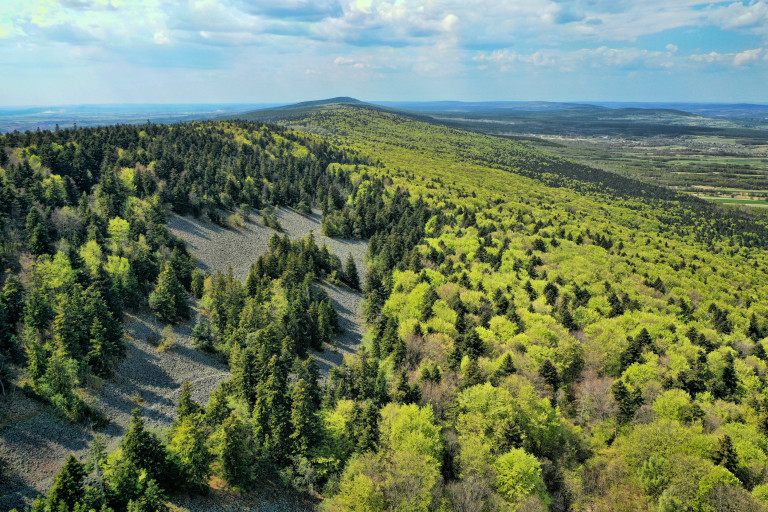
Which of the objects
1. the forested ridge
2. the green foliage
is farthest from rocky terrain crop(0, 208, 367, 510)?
the green foliage

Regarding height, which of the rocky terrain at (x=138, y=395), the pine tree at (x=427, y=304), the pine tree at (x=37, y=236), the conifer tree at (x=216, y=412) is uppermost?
the pine tree at (x=37, y=236)

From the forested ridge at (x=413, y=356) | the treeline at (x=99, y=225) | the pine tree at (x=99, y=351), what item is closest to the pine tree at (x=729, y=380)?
the forested ridge at (x=413, y=356)

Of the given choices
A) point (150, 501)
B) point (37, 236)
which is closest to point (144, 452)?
point (150, 501)

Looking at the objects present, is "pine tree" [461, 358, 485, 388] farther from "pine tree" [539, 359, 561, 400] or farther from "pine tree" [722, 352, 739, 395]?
"pine tree" [722, 352, 739, 395]

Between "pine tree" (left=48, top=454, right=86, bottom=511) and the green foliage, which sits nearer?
"pine tree" (left=48, top=454, right=86, bottom=511)

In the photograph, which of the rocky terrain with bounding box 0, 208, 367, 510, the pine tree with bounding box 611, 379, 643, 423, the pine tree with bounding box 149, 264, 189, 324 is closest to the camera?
the rocky terrain with bounding box 0, 208, 367, 510

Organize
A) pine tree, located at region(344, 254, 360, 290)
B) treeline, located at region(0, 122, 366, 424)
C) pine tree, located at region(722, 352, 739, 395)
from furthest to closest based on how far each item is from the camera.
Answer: pine tree, located at region(344, 254, 360, 290)
pine tree, located at region(722, 352, 739, 395)
treeline, located at region(0, 122, 366, 424)

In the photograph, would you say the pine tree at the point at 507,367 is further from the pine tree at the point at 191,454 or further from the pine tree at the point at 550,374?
the pine tree at the point at 191,454
